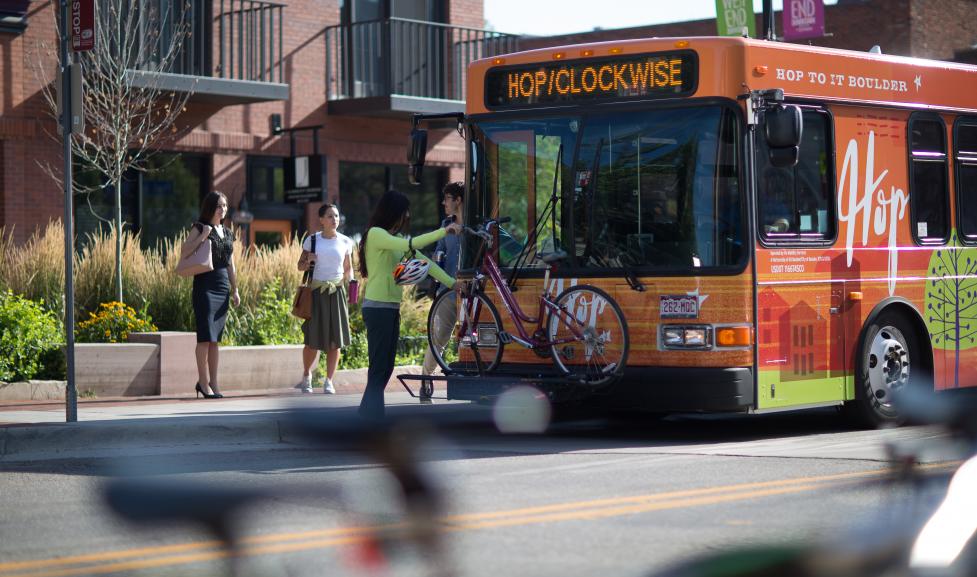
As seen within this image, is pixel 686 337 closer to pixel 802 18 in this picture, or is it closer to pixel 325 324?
pixel 325 324

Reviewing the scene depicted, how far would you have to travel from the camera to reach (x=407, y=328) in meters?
18.0

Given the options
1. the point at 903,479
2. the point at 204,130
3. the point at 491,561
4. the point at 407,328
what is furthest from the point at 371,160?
the point at 903,479

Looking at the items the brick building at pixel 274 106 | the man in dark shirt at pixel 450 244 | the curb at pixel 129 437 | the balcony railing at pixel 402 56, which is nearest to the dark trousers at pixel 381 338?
the curb at pixel 129 437

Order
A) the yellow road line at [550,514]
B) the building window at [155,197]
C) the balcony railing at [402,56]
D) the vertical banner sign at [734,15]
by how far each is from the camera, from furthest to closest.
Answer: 1. the balcony railing at [402,56]
2. the building window at [155,197]
3. the vertical banner sign at [734,15]
4. the yellow road line at [550,514]

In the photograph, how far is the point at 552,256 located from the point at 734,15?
1060 centimetres

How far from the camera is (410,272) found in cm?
1070

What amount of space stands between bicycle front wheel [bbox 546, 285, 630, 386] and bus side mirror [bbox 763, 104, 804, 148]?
65.7 inches

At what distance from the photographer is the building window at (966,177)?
40.9 feet

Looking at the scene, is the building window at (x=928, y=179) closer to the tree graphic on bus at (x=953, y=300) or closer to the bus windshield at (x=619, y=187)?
the tree graphic on bus at (x=953, y=300)

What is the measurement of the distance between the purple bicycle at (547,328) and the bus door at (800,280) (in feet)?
3.70

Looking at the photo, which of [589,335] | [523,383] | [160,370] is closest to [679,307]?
[589,335]

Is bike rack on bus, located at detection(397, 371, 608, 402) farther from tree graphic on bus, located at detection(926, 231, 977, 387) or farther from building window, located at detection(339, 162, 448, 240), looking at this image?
building window, located at detection(339, 162, 448, 240)

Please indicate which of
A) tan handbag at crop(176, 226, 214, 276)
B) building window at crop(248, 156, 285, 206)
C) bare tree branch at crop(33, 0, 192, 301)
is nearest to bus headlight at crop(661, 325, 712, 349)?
tan handbag at crop(176, 226, 214, 276)

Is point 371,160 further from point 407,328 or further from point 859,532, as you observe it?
point 859,532
